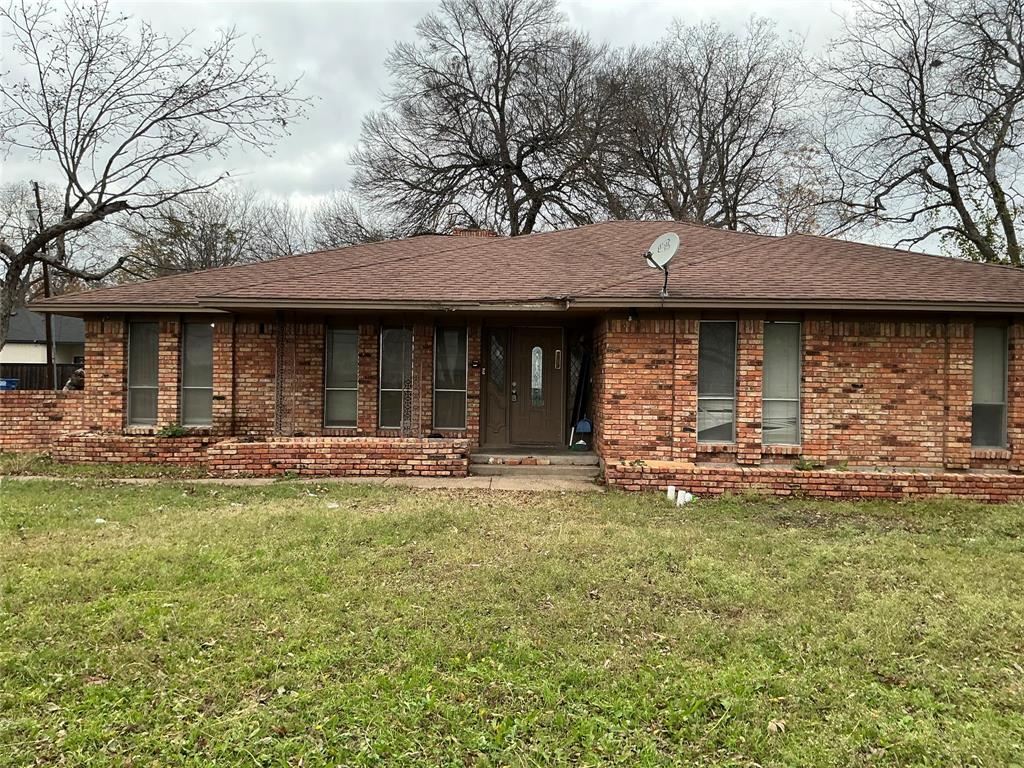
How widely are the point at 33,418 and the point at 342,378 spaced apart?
569 centimetres

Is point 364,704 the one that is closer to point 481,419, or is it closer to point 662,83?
point 481,419

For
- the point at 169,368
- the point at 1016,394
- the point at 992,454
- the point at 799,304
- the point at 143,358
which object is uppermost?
the point at 799,304

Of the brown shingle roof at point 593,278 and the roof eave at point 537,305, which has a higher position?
the brown shingle roof at point 593,278

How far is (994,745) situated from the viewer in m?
2.69

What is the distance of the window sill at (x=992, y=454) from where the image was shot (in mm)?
8398

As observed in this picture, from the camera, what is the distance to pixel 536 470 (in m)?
9.02

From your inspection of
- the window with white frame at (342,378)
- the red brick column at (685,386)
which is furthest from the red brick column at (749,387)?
the window with white frame at (342,378)

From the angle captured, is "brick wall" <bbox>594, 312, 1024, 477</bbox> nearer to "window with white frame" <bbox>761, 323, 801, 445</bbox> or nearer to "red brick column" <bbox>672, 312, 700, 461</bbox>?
"red brick column" <bbox>672, 312, 700, 461</bbox>

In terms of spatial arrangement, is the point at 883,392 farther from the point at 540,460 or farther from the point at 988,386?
the point at 540,460

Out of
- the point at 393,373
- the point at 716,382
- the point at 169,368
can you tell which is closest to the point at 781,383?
the point at 716,382

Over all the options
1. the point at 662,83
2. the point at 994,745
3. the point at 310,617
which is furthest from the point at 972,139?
the point at 310,617

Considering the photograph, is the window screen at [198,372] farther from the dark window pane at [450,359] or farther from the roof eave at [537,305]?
the dark window pane at [450,359]

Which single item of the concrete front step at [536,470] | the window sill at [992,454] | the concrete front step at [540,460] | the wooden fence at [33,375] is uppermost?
the wooden fence at [33,375]

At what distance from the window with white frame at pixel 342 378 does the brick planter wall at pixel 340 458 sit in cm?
141
